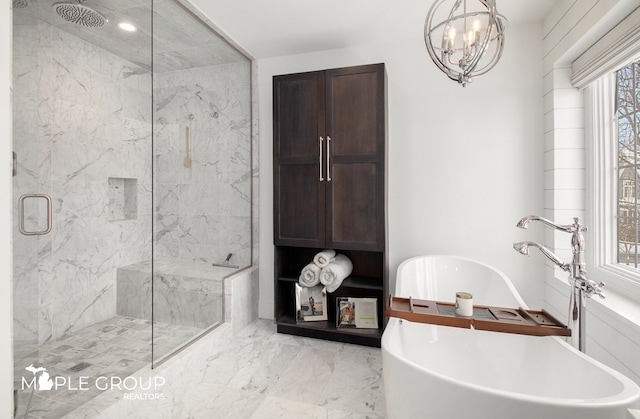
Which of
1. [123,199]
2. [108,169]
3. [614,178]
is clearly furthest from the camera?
[123,199]

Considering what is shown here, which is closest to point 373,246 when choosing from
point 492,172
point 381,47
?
point 492,172

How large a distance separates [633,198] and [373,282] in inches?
64.5

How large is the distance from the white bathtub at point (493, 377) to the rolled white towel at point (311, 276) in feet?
2.15

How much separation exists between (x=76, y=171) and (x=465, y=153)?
2.64 m

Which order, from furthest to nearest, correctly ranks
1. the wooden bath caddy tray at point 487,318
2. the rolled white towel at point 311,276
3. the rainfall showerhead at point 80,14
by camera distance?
1. the rolled white towel at point 311,276
2. the rainfall showerhead at point 80,14
3. the wooden bath caddy tray at point 487,318

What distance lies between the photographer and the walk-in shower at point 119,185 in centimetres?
145

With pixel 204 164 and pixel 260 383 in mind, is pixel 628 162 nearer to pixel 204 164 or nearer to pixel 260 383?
pixel 260 383

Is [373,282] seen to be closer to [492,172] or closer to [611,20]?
[492,172]

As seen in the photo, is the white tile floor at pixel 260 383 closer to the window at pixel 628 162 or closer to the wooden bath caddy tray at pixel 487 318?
the wooden bath caddy tray at pixel 487 318

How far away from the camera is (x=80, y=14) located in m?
1.69

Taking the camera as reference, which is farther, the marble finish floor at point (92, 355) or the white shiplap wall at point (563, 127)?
the white shiplap wall at point (563, 127)

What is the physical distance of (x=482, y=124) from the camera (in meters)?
2.39

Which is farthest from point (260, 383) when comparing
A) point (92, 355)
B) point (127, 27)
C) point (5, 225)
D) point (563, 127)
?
point (563, 127)
